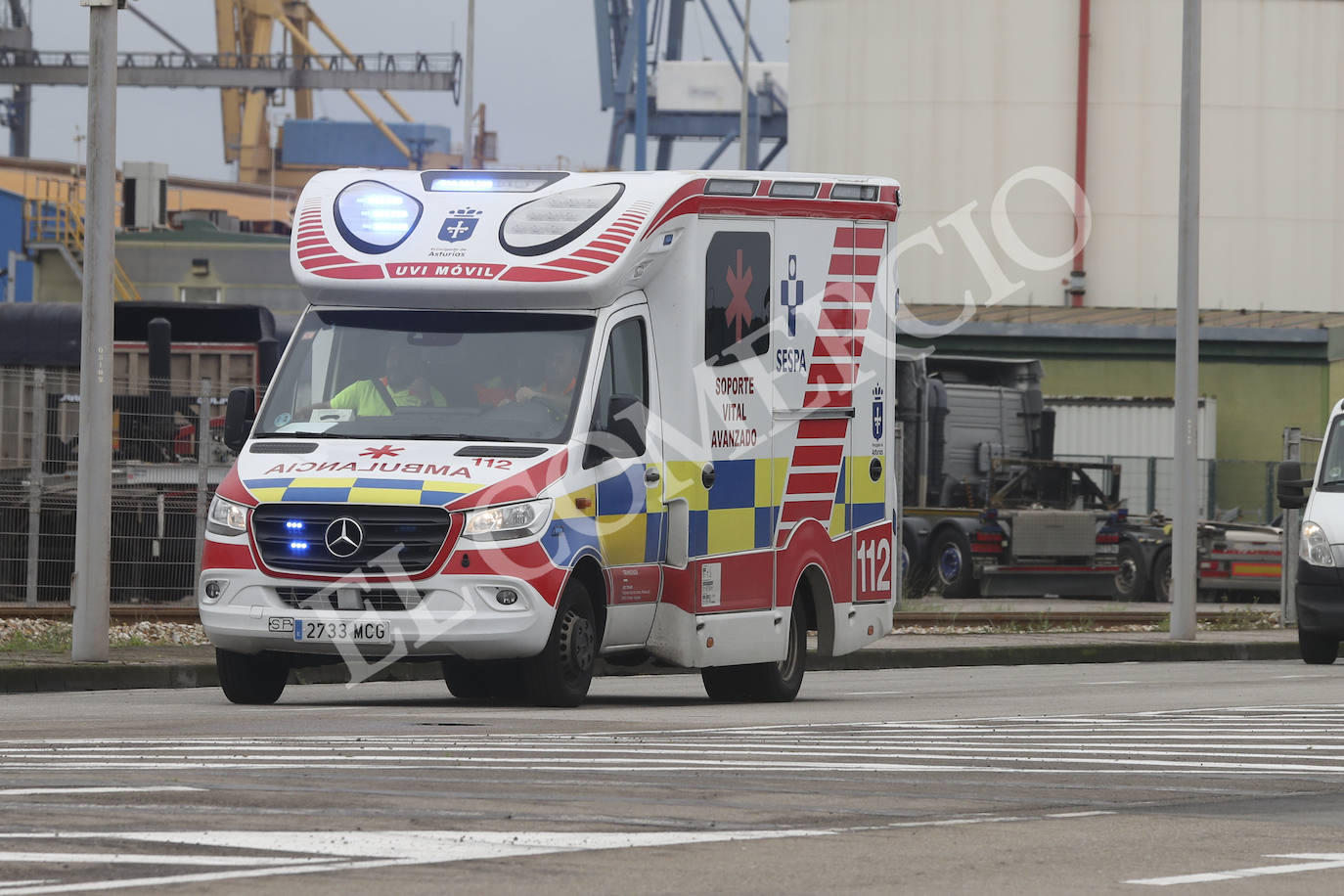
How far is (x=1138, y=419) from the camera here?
45.3 m

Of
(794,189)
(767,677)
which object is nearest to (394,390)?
(794,189)

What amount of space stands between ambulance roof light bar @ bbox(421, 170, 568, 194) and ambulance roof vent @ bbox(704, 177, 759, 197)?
906mm

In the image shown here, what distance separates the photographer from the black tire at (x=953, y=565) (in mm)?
34594

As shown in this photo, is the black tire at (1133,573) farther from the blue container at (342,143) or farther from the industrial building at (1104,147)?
the blue container at (342,143)

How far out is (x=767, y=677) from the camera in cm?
1571

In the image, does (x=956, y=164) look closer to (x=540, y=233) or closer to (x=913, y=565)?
(x=913, y=565)

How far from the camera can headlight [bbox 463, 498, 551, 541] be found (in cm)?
1312

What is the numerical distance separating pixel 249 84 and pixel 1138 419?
2393 inches

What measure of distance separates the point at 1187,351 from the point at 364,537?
13.6m

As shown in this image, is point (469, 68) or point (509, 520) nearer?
point (509, 520)

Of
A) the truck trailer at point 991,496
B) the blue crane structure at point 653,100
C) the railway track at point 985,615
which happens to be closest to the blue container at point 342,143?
the blue crane structure at point 653,100

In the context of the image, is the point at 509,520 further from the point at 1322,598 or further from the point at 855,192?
the point at 1322,598

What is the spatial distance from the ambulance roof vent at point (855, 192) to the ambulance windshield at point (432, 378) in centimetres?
256

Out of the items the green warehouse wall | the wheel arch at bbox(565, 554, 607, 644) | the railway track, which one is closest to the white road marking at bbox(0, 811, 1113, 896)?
the wheel arch at bbox(565, 554, 607, 644)
